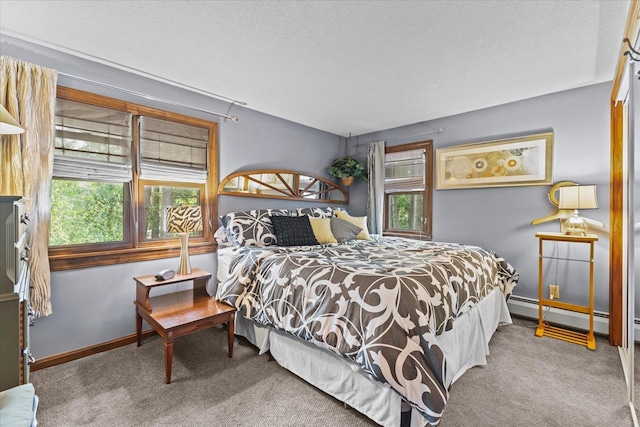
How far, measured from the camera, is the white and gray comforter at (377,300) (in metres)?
1.39

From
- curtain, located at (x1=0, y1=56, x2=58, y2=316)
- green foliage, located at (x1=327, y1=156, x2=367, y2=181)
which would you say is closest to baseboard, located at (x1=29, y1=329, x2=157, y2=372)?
curtain, located at (x1=0, y1=56, x2=58, y2=316)

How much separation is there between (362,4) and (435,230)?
9.31 feet

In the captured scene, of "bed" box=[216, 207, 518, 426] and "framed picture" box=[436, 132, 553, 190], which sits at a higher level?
"framed picture" box=[436, 132, 553, 190]

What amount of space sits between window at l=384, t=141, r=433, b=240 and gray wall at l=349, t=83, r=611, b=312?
14 cm

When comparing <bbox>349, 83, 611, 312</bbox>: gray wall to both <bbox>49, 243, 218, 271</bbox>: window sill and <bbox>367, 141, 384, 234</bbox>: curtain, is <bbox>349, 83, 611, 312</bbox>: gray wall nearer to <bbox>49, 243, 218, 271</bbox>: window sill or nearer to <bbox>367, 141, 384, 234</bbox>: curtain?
<bbox>367, 141, 384, 234</bbox>: curtain

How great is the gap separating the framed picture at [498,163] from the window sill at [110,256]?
304cm

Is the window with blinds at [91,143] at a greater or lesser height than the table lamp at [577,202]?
greater

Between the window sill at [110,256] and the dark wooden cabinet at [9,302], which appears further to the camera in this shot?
the window sill at [110,256]

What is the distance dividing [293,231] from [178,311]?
48.0 inches

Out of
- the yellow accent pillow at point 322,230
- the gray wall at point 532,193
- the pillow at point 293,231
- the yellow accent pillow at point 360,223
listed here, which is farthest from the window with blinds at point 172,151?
the gray wall at point 532,193

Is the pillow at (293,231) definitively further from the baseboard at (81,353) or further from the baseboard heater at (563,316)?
the baseboard heater at (563,316)

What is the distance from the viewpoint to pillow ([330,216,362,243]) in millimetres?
3260

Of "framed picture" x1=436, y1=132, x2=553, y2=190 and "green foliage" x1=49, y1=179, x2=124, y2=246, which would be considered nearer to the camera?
"green foliage" x1=49, y1=179, x2=124, y2=246

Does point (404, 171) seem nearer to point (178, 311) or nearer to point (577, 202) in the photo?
point (577, 202)
